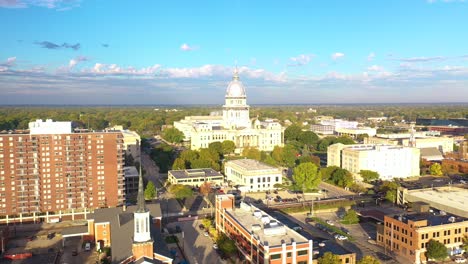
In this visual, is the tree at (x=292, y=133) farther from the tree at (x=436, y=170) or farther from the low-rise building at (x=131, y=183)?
the low-rise building at (x=131, y=183)

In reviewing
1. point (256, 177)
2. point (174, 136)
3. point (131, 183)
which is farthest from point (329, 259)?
point (174, 136)

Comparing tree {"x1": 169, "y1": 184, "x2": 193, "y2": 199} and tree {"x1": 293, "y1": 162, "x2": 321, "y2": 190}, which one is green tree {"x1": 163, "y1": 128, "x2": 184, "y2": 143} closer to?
tree {"x1": 169, "y1": 184, "x2": 193, "y2": 199}

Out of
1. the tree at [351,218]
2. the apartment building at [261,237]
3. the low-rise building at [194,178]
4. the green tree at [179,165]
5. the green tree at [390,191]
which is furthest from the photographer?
the green tree at [179,165]

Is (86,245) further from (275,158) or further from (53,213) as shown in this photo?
(275,158)

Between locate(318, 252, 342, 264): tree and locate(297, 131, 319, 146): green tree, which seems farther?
locate(297, 131, 319, 146): green tree

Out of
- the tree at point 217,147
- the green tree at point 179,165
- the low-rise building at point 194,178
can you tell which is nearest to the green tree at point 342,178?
the low-rise building at point 194,178

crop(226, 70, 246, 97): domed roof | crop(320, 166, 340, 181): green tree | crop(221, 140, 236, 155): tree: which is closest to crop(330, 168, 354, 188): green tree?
crop(320, 166, 340, 181): green tree
